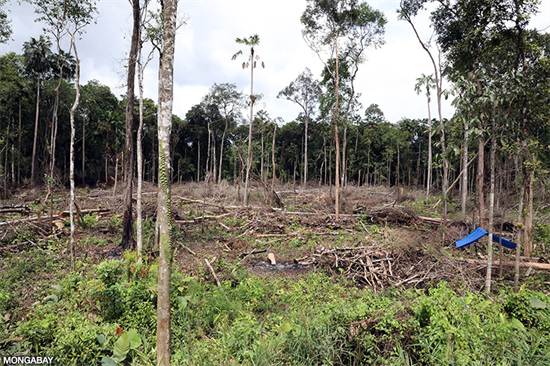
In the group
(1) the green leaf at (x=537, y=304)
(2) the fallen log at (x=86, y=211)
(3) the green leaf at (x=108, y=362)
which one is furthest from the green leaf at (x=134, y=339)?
(2) the fallen log at (x=86, y=211)

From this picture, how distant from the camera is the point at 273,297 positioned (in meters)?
6.12

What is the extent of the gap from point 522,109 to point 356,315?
20.6 ft

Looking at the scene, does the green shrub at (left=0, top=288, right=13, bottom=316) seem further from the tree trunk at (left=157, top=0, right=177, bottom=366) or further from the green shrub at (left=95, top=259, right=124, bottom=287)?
the tree trunk at (left=157, top=0, right=177, bottom=366)

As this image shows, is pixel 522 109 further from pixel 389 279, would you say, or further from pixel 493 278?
pixel 389 279

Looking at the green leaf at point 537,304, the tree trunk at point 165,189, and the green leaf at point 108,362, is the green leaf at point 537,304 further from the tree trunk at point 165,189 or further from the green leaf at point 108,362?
the green leaf at point 108,362

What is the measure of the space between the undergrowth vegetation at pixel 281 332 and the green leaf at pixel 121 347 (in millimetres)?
14

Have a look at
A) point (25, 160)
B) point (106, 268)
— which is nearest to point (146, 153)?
point (25, 160)

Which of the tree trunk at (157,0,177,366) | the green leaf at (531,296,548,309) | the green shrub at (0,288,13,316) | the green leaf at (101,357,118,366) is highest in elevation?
the tree trunk at (157,0,177,366)

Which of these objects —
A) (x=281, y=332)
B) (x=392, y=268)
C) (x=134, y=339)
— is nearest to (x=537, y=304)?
(x=392, y=268)

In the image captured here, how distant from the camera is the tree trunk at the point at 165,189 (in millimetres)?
3671

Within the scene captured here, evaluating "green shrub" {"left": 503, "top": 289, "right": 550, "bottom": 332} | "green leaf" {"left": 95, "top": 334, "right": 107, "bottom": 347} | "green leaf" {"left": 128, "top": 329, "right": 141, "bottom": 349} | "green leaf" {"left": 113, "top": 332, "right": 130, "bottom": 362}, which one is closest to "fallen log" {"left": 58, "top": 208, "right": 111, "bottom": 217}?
"green leaf" {"left": 95, "top": 334, "right": 107, "bottom": 347}

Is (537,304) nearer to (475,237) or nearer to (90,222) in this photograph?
(475,237)

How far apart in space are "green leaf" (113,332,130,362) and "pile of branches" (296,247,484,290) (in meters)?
5.35

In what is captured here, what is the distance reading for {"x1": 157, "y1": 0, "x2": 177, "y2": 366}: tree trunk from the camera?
3.67 meters
